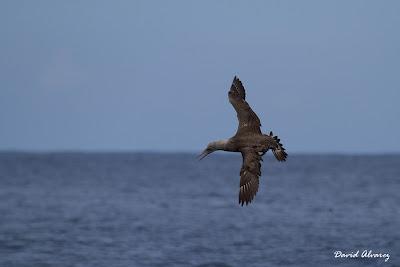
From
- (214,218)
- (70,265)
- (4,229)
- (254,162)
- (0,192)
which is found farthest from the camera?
(0,192)

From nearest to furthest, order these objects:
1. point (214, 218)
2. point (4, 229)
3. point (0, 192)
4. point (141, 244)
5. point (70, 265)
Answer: point (70, 265), point (141, 244), point (4, 229), point (214, 218), point (0, 192)

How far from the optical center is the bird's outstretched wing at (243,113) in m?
21.1

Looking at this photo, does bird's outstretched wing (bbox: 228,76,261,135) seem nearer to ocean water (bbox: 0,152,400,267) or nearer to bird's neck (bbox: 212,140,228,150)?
bird's neck (bbox: 212,140,228,150)

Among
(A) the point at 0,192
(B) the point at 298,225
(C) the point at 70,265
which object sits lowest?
(C) the point at 70,265

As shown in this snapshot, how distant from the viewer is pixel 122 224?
138 ft

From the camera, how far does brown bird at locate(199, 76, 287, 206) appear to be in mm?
20766

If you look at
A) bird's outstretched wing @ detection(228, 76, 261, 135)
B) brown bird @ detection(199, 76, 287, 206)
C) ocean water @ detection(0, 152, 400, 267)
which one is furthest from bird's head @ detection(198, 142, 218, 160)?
ocean water @ detection(0, 152, 400, 267)

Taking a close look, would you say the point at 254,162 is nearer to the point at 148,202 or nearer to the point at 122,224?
the point at 122,224

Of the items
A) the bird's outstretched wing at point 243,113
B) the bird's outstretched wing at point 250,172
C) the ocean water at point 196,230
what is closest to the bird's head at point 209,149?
the bird's outstretched wing at point 243,113

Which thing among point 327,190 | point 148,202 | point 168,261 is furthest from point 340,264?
point 327,190

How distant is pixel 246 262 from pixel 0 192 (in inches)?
1511

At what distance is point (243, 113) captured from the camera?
2134 cm

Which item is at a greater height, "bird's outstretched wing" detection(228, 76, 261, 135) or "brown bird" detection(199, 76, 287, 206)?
"bird's outstretched wing" detection(228, 76, 261, 135)

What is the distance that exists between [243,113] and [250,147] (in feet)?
2.61
